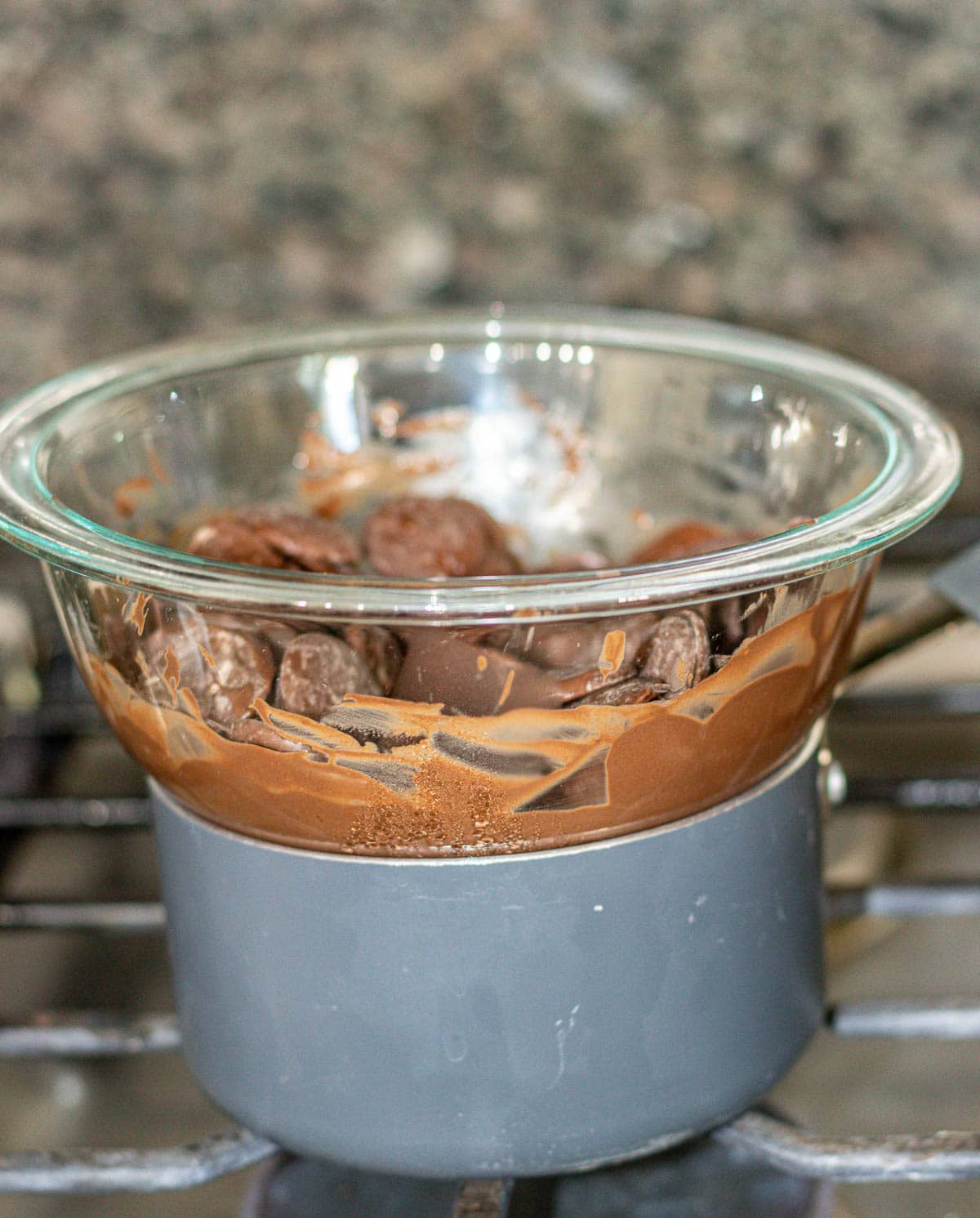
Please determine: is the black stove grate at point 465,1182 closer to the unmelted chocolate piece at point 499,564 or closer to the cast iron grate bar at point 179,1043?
the cast iron grate bar at point 179,1043

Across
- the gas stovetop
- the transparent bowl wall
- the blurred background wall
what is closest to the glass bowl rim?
the transparent bowl wall

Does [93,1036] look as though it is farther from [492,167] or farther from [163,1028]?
[492,167]

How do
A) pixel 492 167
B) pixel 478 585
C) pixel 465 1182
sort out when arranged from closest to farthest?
1. pixel 478 585
2. pixel 465 1182
3. pixel 492 167

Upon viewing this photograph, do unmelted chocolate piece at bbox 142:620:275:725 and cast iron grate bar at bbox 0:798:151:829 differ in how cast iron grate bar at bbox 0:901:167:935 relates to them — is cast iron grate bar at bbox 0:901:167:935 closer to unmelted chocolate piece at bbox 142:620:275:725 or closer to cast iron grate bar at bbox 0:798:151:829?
cast iron grate bar at bbox 0:798:151:829

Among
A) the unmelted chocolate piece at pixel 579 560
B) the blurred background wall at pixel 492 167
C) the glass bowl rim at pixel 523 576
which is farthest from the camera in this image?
the blurred background wall at pixel 492 167

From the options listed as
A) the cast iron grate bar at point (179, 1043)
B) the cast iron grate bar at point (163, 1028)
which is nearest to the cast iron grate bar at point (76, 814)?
the cast iron grate bar at point (179, 1043)

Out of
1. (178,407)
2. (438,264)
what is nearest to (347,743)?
(178,407)

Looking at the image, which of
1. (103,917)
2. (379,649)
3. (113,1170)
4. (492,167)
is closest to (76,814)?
(103,917)
